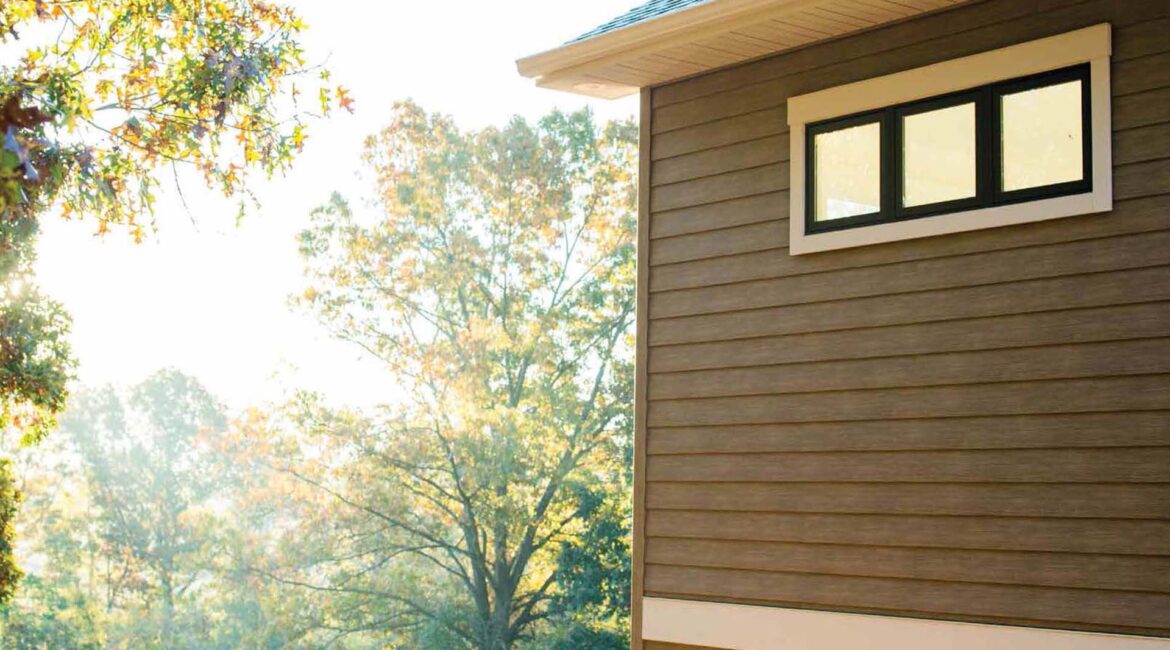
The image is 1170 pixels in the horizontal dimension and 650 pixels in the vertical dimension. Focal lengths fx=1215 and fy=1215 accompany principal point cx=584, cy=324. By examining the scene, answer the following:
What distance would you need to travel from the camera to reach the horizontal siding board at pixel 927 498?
4441 millimetres

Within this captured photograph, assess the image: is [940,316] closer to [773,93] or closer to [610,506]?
[773,93]

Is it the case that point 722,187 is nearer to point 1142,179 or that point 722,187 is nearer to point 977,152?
point 977,152

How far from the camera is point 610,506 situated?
16.6 metres

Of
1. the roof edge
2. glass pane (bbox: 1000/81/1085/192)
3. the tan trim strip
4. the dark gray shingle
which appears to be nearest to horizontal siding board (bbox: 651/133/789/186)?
the tan trim strip

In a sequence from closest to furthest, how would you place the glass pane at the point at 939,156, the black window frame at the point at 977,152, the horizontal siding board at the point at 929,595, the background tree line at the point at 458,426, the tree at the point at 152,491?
the horizontal siding board at the point at 929,595 < the black window frame at the point at 977,152 < the glass pane at the point at 939,156 < the background tree line at the point at 458,426 < the tree at the point at 152,491

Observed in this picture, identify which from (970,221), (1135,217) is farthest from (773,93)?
(1135,217)

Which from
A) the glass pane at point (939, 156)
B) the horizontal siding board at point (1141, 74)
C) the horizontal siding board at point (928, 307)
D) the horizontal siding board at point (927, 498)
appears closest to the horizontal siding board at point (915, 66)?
the horizontal siding board at point (1141, 74)

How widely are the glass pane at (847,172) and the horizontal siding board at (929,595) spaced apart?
1.64 m

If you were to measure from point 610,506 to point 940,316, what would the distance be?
1188 cm

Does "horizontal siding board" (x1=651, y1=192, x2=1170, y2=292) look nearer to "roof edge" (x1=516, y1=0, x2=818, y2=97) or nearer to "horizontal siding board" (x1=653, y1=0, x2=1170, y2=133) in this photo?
"horizontal siding board" (x1=653, y1=0, x2=1170, y2=133)

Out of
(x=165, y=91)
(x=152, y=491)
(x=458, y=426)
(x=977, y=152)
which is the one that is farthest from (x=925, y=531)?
(x=152, y=491)

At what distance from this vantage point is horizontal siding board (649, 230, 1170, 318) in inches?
180

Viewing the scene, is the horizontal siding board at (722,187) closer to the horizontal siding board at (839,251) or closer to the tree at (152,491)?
the horizontal siding board at (839,251)

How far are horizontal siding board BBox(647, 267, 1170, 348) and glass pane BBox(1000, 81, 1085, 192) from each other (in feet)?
1.38
